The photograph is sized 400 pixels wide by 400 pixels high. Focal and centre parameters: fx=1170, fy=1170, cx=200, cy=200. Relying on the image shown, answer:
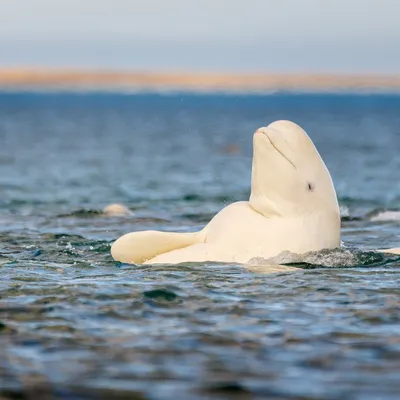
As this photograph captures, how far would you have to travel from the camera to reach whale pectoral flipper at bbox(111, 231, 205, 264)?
48.2 feet

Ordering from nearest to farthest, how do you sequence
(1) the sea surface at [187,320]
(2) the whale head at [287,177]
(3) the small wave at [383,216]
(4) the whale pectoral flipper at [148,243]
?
(1) the sea surface at [187,320] < (2) the whale head at [287,177] < (4) the whale pectoral flipper at [148,243] < (3) the small wave at [383,216]

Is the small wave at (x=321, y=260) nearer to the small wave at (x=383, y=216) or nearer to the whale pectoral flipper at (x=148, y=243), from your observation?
the whale pectoral flipper at (x=148, y=243)

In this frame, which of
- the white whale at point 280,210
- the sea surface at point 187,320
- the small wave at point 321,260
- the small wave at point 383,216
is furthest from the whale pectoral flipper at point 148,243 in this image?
the small wave at point 383,216

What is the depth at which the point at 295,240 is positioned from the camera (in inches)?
561

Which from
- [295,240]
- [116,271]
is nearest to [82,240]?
[116,271]

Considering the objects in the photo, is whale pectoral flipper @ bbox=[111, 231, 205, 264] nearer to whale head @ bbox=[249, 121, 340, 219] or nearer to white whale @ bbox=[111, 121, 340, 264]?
white whale @ bbox=[111, 121, 340, 264]

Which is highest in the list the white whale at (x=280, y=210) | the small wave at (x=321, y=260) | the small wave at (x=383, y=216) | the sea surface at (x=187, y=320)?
the white whale at (x=280, y=210)

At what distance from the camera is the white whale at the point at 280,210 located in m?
14.2

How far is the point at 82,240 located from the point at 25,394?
1008cm

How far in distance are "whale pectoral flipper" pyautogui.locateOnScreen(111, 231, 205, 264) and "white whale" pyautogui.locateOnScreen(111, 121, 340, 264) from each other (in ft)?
0.36

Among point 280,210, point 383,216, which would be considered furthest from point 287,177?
point 383,216

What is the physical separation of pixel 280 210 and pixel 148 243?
1.74m

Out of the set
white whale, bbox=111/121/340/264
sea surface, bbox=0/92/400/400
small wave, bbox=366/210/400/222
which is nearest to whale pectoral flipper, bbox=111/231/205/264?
white whale, bbox=111/121/340/264

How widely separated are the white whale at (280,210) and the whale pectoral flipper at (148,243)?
109mm
